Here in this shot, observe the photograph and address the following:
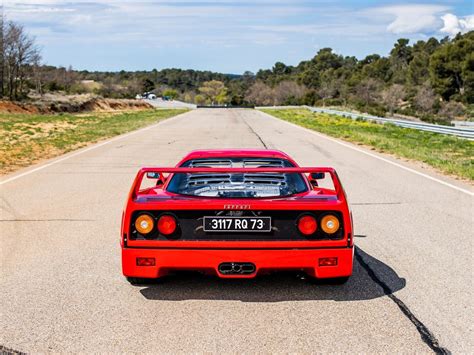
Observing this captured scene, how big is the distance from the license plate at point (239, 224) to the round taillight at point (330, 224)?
1.39 feet

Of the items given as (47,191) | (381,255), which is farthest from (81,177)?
(381,255)

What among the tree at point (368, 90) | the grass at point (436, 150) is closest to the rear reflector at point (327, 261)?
the grass at point (436, 150)

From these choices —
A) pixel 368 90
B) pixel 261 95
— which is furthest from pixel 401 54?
pixel 368 90

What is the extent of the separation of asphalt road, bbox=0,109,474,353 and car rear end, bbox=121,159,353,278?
307mm

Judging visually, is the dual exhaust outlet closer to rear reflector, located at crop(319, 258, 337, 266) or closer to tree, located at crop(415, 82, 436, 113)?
rear reflector, located at crop(319, 258, 337, 266)

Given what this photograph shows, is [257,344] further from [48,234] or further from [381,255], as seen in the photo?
[48,234]

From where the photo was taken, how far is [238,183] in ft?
19.8

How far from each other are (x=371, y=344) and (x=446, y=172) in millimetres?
10760

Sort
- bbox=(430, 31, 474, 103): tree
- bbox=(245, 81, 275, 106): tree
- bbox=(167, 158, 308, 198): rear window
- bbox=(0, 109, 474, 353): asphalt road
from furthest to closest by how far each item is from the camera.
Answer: bbox=(245, 81, 275, 106): tree → bbox=(430, 31, 474, 103): tree → bbox=(167, 158, 308, 198): rear window → bbox=(0, 109, 474, 353): asphalt road

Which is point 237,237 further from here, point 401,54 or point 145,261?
point 401,54

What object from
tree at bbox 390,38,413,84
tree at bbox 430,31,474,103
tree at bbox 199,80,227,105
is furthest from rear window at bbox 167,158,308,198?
tree at bbox 199,80,227,105

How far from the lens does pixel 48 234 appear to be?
721 centimetres

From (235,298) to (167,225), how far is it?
31.7 inches

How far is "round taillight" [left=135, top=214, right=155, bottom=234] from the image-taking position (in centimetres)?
475
